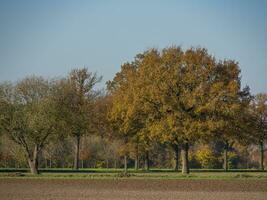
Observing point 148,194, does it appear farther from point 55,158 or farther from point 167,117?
point 55,158

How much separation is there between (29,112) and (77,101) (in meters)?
11.1

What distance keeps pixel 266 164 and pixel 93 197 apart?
278 ft

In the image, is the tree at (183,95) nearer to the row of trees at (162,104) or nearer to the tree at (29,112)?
the row of trees at (162,104)

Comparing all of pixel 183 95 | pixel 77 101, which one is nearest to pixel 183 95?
pixel 183 95

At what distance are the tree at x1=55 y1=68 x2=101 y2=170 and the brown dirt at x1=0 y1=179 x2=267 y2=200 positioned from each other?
15.8m

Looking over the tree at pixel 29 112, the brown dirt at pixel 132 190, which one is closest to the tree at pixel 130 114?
the tree at pixel 29 112

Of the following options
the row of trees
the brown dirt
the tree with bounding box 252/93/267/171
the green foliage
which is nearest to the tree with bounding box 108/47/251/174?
the row of trees

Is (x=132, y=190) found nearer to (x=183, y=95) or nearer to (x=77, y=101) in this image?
(x=183, y=95)

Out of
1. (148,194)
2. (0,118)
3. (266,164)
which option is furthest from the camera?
(266,164)

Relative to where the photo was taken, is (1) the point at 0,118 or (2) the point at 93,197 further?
(1) the point at 0,118

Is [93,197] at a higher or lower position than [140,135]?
lower

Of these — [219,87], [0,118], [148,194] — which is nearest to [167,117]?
[219,87]

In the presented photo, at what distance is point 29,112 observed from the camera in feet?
190

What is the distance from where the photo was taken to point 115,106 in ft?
214
